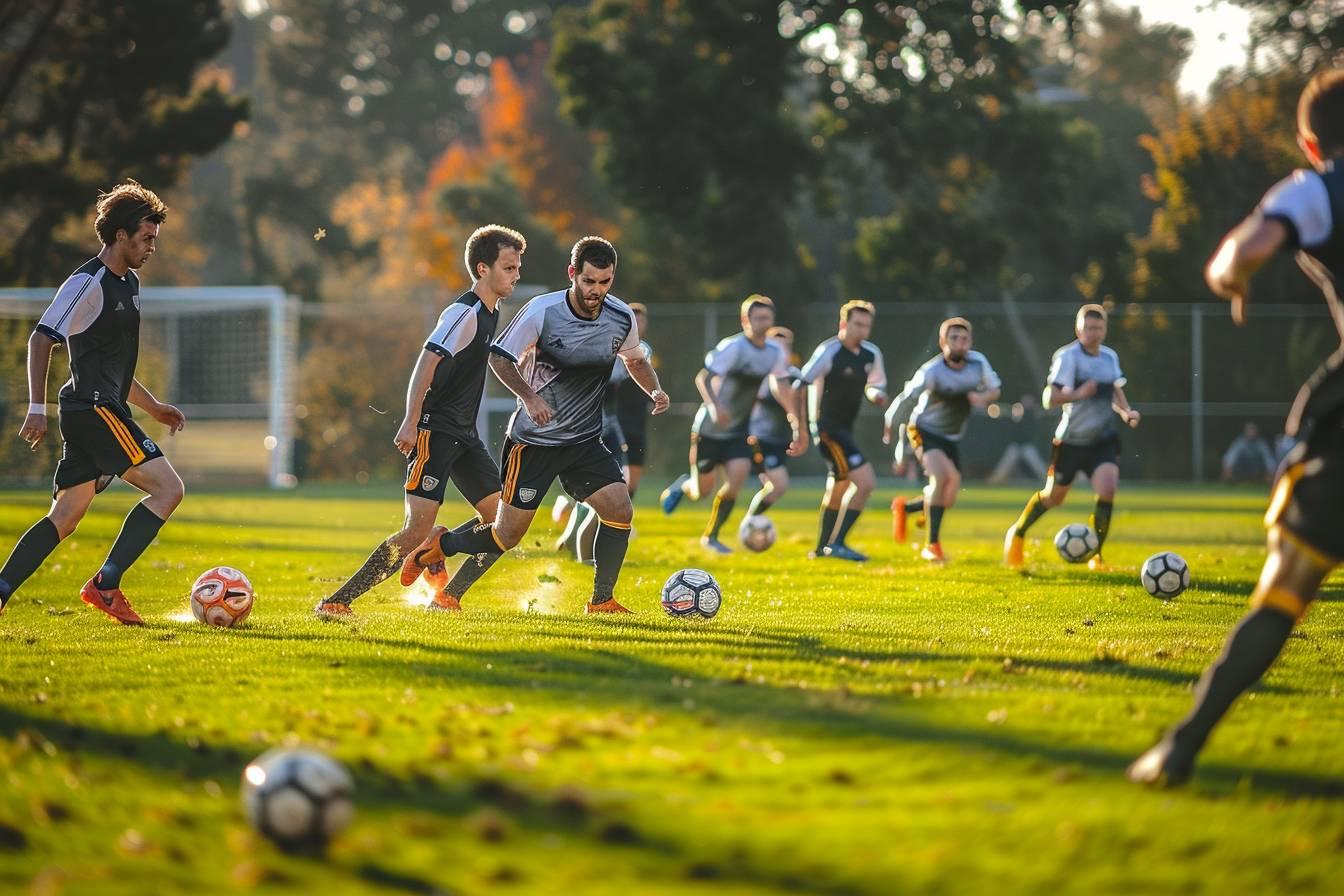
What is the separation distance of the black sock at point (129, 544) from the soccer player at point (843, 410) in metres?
7.35

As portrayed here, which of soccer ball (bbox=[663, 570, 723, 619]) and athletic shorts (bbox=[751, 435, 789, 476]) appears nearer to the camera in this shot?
soccer ball (bbox=[663, 570, 723, 619])

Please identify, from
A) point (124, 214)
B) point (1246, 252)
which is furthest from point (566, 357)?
point (1246, 252)

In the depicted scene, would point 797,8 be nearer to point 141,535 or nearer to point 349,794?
point 141,535

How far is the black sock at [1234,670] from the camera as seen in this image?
5199 millimetres

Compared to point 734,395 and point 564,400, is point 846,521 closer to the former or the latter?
point 734,395

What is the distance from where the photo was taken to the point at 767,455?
16859mm

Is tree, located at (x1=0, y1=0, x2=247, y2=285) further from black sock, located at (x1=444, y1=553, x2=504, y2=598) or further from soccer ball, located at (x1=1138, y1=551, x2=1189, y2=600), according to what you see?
soccer ball, located at (x1=1138, y1=551, x2=1189, y2=600)

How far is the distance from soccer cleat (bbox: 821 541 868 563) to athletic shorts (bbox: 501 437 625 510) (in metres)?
5.75

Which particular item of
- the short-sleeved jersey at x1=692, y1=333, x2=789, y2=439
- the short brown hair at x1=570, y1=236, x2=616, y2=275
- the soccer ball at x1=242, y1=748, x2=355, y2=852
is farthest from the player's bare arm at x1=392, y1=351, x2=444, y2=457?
the short-sleeved jersey at x1=692, y1=333, x2=789, y2=439

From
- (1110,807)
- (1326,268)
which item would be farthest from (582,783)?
(1326,268)

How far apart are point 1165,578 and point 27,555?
7.05m

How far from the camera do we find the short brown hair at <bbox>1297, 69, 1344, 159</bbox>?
18.1ft

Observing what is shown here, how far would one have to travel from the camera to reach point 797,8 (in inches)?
1432

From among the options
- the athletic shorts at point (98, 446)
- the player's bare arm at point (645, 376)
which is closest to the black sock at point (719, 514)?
the player's bare arm at point (645, 376)
